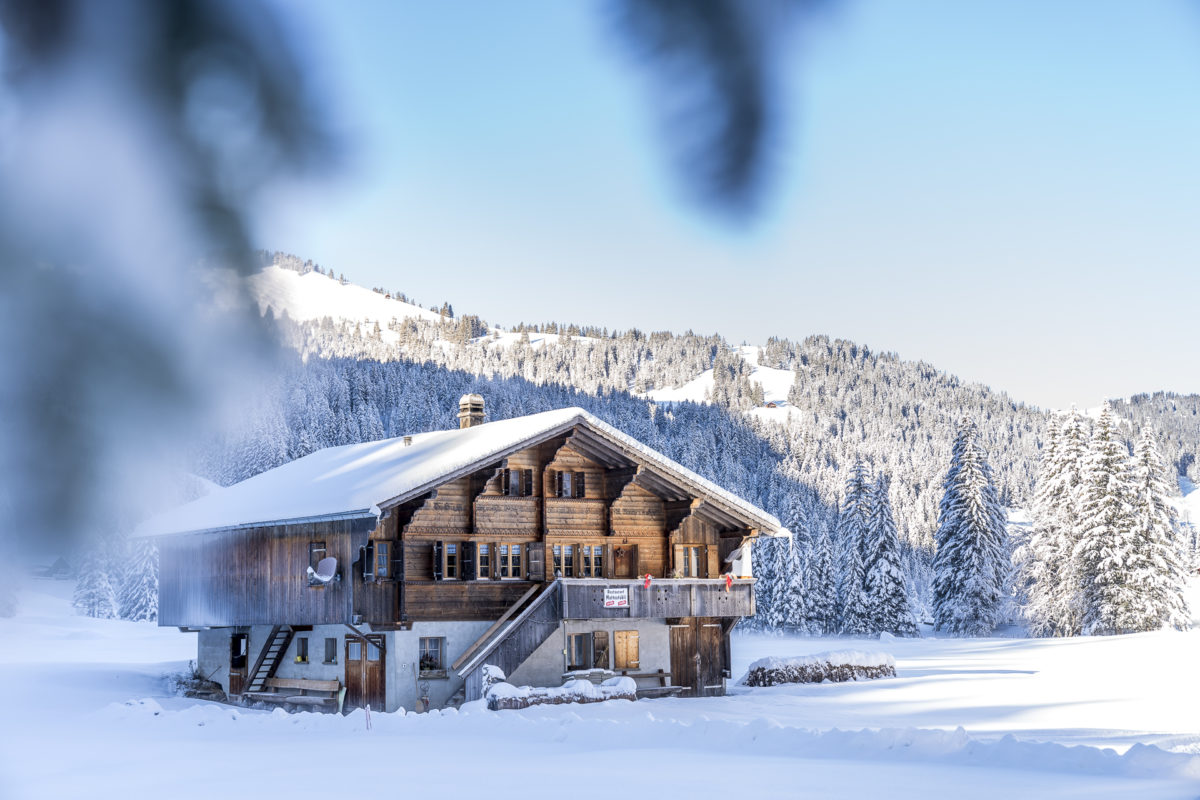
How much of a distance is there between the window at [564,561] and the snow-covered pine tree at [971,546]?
51960mm

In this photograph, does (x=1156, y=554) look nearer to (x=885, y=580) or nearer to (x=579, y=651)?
(x=885, y=580)

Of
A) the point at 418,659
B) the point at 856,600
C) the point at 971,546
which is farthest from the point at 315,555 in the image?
the point at 856,600

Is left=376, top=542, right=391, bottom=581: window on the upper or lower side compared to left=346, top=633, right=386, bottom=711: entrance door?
upper

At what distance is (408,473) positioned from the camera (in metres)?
33.5

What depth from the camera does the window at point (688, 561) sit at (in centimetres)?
3856

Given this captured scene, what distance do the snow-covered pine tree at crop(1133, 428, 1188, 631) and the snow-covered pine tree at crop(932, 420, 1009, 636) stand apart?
44.1ft

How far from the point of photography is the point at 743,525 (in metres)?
38.7

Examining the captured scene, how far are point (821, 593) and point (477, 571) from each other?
232 feet

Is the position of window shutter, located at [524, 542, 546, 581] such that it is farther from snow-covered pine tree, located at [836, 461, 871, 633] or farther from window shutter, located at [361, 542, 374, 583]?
snow-covered pine tree, located at [836, 461, 871, 633]

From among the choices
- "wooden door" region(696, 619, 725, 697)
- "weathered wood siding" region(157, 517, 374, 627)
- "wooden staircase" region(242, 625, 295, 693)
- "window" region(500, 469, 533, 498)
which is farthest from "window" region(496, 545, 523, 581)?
"wooden staircase" region(242, 625, 295, 693)

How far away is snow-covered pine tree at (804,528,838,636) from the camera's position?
9969 cm

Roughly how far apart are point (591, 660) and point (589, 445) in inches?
259

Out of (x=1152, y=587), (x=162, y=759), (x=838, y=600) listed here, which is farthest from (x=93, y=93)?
(x=838, y=600)

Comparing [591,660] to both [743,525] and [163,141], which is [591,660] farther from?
[163,141]
